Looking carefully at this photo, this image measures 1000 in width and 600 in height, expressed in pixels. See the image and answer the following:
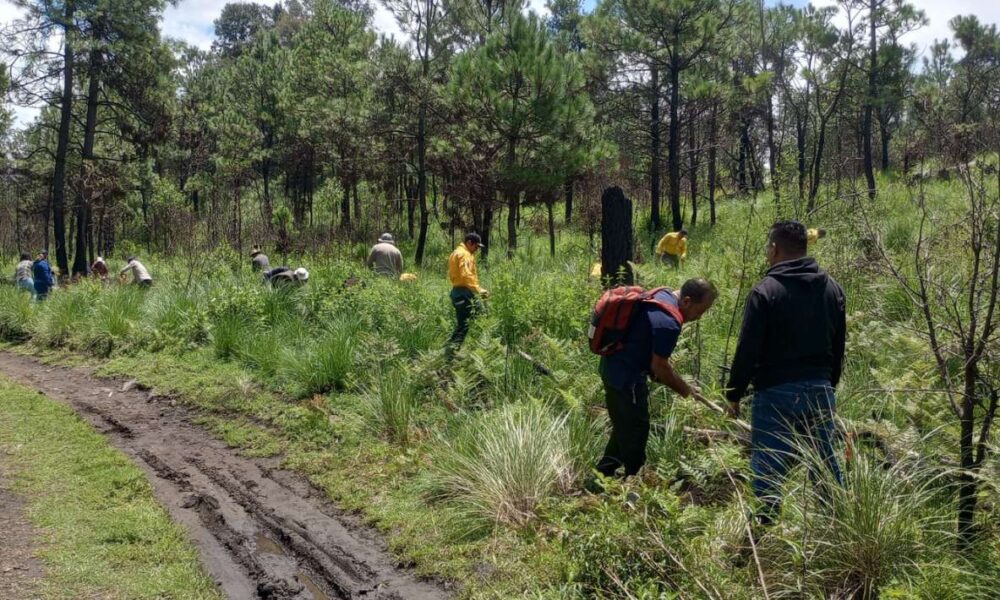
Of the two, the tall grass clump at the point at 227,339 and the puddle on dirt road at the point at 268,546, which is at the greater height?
the tall grass clump at the point at 227,339

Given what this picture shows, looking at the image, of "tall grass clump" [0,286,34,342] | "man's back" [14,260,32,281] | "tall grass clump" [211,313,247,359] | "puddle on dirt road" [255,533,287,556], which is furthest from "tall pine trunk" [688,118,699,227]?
"puddle on dirt road" [255,533,287,556]

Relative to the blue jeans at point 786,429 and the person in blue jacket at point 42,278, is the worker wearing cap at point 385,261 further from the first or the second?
the blue jeans at point 786,429

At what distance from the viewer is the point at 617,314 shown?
15.4 ft

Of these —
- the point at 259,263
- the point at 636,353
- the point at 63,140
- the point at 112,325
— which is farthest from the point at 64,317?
the point at 636,353

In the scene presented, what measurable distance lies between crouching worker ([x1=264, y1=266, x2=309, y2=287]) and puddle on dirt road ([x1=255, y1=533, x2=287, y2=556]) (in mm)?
7261

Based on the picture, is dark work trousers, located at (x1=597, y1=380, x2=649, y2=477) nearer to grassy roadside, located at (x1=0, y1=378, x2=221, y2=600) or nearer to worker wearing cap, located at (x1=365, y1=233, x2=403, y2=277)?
grassy roadside, located at (x1=0, y1=378, x2=221, y2=600)

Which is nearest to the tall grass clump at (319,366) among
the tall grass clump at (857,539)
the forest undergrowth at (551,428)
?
→ the forest undergrowth at (551,428)

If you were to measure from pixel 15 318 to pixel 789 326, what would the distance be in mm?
15288

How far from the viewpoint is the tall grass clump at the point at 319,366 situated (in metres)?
8.67

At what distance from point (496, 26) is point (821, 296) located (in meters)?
15.8

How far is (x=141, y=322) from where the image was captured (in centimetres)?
1209

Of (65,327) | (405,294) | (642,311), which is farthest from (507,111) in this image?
(642,311)

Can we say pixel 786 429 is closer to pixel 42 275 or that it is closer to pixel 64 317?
pixel 64 317

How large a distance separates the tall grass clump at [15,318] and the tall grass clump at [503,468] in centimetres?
1198
